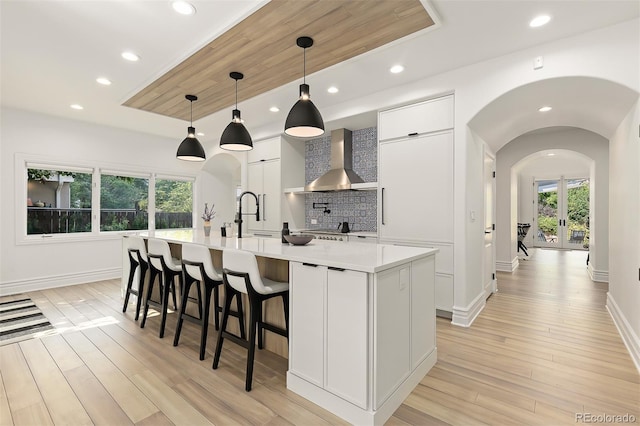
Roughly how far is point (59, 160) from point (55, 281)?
6.43ft

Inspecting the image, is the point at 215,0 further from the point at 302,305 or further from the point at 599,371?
the point at 599,371

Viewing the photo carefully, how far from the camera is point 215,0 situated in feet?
7.45

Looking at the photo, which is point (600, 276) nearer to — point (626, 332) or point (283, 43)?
point (626, 332)

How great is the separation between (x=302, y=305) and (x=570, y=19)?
9.83ft

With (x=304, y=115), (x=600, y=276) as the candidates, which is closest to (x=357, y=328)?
(x=304, y=115)

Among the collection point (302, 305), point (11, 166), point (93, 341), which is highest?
point (11, 166)

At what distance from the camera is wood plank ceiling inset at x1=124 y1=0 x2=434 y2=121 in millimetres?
2312

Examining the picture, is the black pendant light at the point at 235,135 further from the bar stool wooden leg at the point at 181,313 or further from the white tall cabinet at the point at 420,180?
the white tall cabinet at the point at 420,180

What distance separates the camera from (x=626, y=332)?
2.81 m

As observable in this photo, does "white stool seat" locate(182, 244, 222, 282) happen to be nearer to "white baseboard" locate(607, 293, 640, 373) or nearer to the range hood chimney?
the range hood chimney

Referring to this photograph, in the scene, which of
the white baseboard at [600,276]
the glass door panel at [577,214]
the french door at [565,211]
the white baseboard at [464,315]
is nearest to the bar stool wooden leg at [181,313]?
the white baseboard at [464,315]

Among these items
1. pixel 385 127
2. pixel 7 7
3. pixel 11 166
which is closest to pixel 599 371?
pixel 385 127

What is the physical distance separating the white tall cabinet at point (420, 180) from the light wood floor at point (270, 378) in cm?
89

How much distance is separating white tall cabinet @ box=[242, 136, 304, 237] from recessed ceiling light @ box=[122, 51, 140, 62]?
2.50 m
